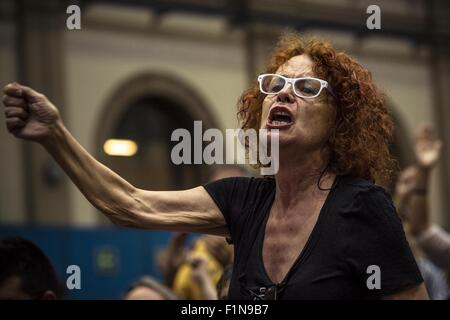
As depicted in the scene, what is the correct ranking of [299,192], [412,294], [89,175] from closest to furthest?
[412,294]
[89,175]
[299,192]

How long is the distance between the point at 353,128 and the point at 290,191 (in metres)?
0.26

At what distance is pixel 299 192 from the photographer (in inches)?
99.7

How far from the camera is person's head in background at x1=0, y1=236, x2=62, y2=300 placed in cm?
277

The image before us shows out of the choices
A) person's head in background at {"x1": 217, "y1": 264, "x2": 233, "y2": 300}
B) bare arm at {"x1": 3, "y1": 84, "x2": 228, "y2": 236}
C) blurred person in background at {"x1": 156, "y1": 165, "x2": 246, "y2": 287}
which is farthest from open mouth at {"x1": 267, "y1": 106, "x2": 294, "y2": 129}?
blurred person in background at {"x1": 156, "y1": 165, "x2": 246, "y2": 287}

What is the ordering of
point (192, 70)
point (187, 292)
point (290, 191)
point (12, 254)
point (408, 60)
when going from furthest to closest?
point (408, 60), point (192, 70), point (187, 292), point (12, 254), point (290, 191)

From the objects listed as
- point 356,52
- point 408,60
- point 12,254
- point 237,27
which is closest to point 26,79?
point 237,27

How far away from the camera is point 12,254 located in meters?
2.81

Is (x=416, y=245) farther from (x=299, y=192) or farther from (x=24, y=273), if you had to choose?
(x=24, y=273)

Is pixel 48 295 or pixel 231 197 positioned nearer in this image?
pixel 231 197

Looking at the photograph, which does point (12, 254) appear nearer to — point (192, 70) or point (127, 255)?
point (127, 255)

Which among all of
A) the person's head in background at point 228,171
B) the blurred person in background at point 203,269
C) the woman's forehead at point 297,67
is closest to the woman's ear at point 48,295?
the woman's forehead at point 297,67

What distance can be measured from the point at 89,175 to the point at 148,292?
1.27 metres

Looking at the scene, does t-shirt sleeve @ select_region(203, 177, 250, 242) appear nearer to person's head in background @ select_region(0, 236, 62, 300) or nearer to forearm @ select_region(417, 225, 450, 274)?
person's head in background @ select_region(0, 236, 62, 300)

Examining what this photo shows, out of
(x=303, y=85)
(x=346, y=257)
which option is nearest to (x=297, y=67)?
(x=303, y=85)
